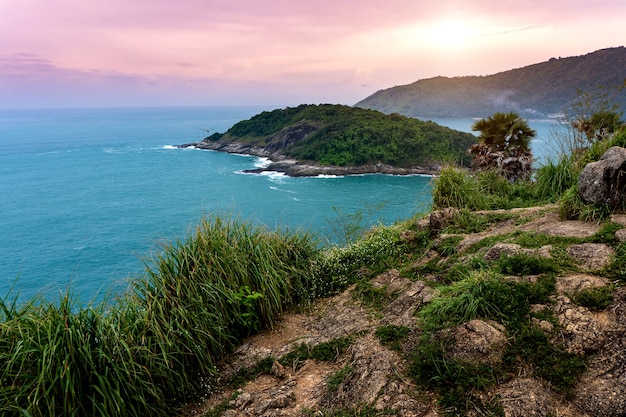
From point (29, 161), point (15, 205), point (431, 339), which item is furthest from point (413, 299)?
point (29, 161)

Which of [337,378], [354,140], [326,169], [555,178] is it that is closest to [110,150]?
[326,169]

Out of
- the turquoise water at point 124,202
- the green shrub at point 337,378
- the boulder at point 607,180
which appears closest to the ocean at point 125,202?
the turquoise water at point 124,202

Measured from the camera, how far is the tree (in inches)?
504

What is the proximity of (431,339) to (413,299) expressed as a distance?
1238mm

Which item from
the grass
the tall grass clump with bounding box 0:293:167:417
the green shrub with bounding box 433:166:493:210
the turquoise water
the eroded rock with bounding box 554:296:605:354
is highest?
the green shrub with bounding box 433:166:493:210

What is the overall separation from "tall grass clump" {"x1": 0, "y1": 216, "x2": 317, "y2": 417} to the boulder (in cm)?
450

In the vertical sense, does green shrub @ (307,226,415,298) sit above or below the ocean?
above

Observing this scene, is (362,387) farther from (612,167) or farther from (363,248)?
(612,167)

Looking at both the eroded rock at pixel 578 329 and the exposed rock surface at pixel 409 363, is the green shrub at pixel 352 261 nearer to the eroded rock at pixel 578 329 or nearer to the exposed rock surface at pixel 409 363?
the exposed rock surface at pixel 409 363

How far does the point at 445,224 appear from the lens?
712 cm

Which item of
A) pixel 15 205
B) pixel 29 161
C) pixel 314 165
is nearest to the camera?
pixel 15 205

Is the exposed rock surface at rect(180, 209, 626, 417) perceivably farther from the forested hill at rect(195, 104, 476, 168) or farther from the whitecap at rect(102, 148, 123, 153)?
the whitecap at rect(102, 148, 123, 153)

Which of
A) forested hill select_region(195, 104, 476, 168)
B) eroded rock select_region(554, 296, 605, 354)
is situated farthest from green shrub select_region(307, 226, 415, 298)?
forested hill select_region(195, 104, 476, 168)

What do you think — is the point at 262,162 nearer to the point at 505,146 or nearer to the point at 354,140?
the point at 354,140
